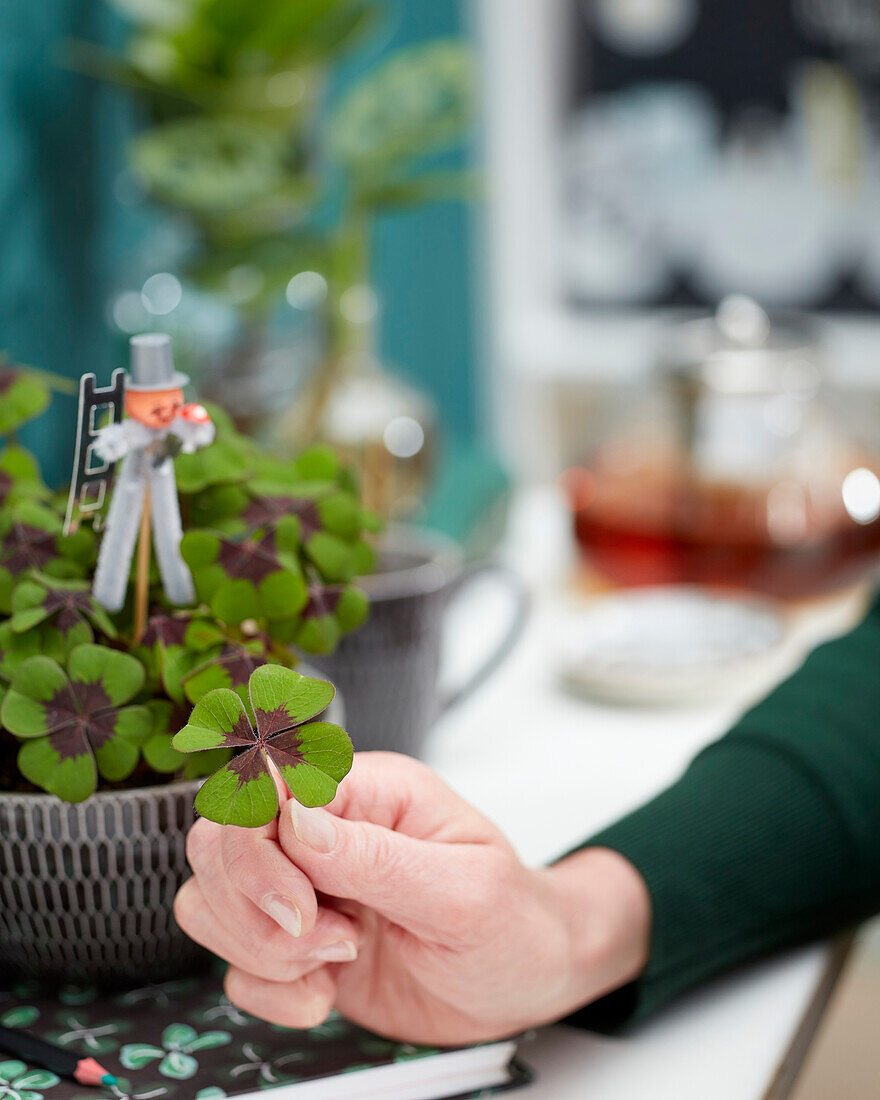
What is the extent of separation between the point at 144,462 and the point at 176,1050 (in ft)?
0.58

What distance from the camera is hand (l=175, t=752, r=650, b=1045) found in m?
0.33

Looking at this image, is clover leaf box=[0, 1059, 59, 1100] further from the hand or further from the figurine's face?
the figurine's face

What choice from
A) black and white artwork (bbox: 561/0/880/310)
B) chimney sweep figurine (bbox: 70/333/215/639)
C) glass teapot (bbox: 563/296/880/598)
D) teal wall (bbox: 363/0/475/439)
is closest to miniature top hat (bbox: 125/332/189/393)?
chimney sweep figurine (bbox: 70/333/215/639)

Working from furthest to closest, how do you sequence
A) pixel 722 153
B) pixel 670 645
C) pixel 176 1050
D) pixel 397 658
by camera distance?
pixel 722 153
pixel 670 645
pixel 397 658
pixel 176 1050

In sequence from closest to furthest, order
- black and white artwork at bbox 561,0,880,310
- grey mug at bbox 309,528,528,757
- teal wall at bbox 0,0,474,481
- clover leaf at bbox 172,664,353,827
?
clover leaf at bbox 172,664,353,827
grey mug at bbox 309,528,528,757
teal wall at bbox 0,0,474,481
black and white artwork at bbox 561,0,880,310

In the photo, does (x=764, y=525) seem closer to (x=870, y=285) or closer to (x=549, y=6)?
(x=870, y=285)

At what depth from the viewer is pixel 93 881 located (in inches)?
15.3

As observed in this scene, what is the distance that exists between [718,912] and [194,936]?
20 centimetres

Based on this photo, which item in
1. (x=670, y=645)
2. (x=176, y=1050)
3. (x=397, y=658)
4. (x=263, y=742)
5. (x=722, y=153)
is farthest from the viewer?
→ (x=722, y=153)

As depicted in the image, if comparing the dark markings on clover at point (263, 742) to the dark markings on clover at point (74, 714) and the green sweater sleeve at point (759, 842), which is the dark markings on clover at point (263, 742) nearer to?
the dark markings on clover at point (74, 714)

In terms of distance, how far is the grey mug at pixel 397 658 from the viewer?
58 centimetres

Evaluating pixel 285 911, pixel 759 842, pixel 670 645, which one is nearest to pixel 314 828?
pixel 285 911

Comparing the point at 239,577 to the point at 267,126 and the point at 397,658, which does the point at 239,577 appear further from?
the point at 267,126

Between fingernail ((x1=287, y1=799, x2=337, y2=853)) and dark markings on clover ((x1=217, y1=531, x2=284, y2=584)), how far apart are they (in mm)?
86
